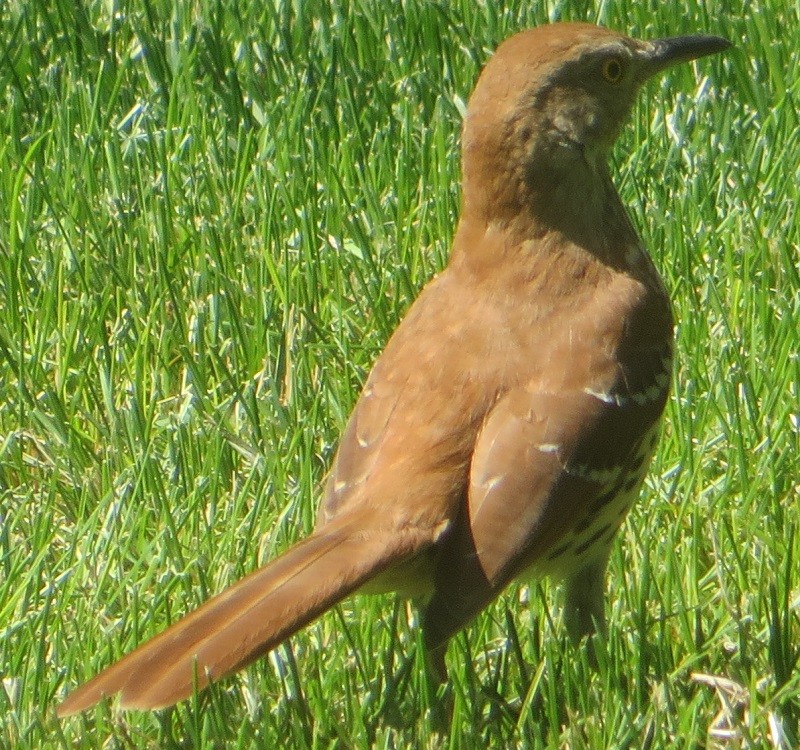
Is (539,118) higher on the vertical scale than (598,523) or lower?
higher

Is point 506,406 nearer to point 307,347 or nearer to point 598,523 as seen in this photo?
point 598,523

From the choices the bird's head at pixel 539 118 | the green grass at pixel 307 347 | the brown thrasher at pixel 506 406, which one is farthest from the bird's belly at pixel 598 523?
the bird's head at pixel 539 118

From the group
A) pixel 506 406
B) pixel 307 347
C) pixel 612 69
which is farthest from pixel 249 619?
pixel 307 347

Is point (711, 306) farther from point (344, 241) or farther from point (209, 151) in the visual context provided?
point (209, 151)

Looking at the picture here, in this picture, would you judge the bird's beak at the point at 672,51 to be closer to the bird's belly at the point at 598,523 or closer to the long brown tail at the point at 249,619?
the bird's belly at the point at 598,523

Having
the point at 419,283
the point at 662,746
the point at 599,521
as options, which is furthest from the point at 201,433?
the point at 662,746

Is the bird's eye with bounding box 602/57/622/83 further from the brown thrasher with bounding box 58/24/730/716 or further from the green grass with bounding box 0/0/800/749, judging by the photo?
the green grass with bounding box 0/0/800/749
